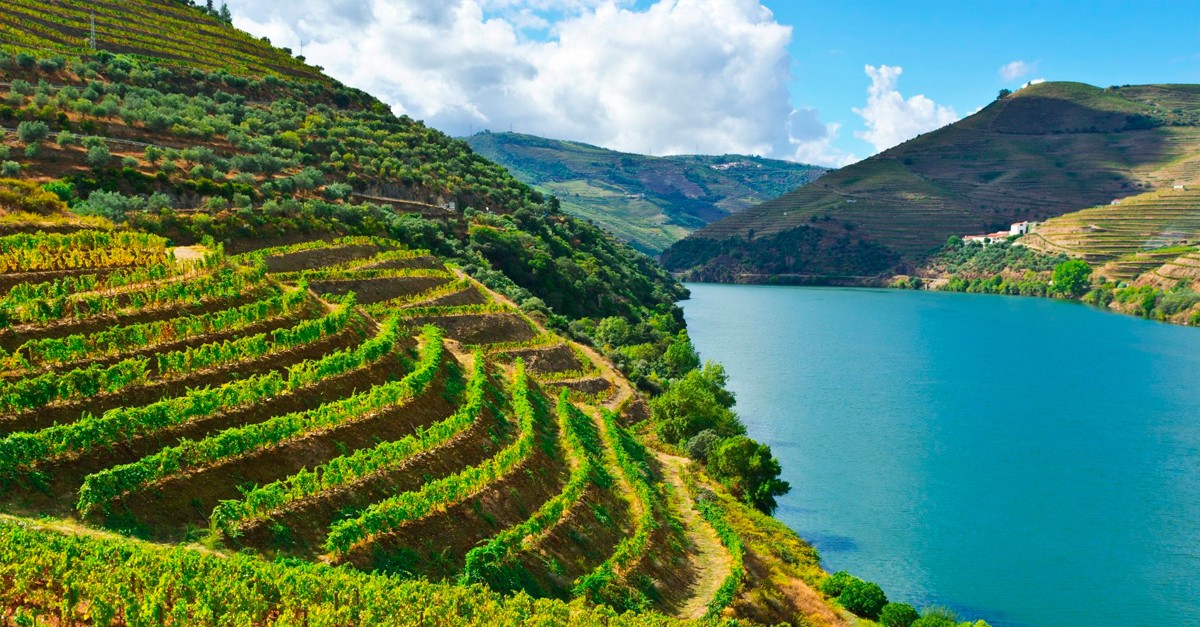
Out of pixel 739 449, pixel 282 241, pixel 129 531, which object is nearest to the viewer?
pixel 129 531

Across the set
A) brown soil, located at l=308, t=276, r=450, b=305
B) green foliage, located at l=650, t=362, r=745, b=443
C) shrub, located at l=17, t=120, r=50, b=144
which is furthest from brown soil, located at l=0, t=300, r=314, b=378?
shrub, located at l=17, t=120, r=50, b=144

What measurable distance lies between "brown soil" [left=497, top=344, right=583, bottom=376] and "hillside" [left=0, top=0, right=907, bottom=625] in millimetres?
205

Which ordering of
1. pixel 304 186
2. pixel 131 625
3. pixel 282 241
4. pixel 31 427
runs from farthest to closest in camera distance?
pixel 304 186, pixel 282 241, pixel 31 427, pixel 131 625

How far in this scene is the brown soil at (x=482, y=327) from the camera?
5303 centimetres

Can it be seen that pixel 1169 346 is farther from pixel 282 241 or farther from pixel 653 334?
pixel 282 241

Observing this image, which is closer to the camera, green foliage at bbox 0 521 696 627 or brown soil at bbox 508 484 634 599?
green foliage at bbox 0 521 696 627

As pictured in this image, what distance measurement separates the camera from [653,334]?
86562 millimetres

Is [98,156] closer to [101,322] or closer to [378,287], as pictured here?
[378,287]

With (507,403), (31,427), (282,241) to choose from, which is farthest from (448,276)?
(31,427)

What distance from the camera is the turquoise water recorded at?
41.3 m

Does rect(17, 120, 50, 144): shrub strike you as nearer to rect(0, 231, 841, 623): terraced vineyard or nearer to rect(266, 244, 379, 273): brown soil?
rect(266, 244, 379, 273): brown soil

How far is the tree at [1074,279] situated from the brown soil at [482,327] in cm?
15578

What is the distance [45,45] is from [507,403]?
86812mm

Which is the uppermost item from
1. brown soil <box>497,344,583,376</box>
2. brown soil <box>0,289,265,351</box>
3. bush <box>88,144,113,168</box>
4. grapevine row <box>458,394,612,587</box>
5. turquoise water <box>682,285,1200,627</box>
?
bush <box>88,144,113,168</box>
